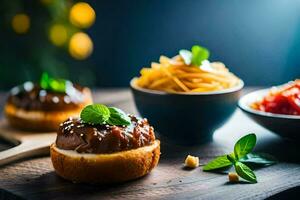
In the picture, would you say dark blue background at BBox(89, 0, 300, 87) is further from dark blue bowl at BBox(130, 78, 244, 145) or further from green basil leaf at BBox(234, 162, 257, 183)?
green basil leaf at BBox(234, 162, 257, 183)

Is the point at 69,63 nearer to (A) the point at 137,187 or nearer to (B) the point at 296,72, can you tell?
(B) the point at 296,72

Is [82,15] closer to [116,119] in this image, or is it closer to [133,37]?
[133,37]

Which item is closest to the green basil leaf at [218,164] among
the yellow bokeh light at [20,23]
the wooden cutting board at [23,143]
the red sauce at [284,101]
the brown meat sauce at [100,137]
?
the brown meat sauce at [100,137]

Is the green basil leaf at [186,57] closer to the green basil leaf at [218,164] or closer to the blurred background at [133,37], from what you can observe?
the green basil leaf at [218,164]

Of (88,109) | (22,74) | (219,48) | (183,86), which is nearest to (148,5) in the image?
(219,48)

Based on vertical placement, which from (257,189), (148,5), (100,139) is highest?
(148,5)
